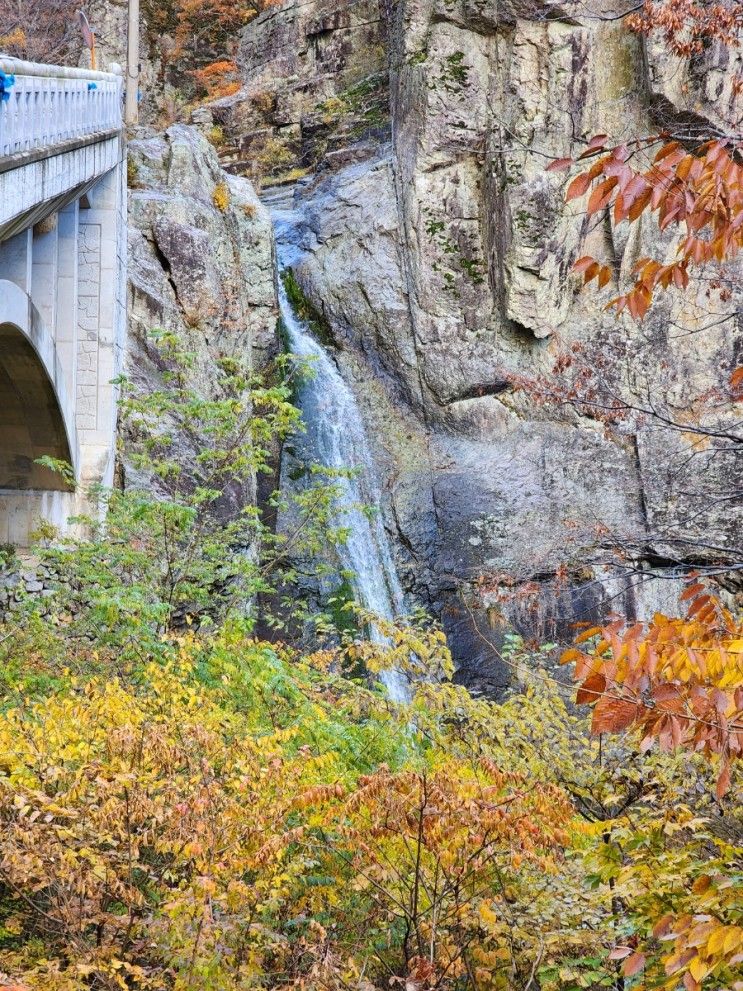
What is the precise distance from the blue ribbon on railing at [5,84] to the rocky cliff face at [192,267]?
6.75 m

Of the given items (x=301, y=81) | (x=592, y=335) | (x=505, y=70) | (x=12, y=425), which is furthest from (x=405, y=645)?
(x=301, y=81)

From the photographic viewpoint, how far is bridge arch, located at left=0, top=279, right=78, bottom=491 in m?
10.6

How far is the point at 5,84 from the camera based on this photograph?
26.0 ft

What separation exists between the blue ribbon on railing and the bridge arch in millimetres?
2197

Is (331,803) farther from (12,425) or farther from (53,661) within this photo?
(12,425)

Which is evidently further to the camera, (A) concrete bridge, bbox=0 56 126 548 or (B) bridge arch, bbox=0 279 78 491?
(B) bridge arch, bbox=0 279 78 491

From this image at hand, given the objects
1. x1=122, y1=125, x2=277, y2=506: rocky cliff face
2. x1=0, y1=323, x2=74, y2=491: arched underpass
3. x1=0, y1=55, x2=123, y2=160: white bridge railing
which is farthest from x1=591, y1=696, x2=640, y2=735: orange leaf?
x1=122, y1=125, x2=277, y2=506: rocky cliff face

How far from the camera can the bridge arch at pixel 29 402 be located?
10.6 metres

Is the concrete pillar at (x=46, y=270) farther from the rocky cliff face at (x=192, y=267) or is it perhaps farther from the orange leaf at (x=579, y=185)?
the orange leaf at (x=579, y=185)

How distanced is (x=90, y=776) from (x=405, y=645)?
2.48 m

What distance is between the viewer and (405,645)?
22.4ft

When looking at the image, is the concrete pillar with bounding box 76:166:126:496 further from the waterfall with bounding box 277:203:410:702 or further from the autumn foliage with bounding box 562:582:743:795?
the autumn foliage with bounding box 562:582:743:795

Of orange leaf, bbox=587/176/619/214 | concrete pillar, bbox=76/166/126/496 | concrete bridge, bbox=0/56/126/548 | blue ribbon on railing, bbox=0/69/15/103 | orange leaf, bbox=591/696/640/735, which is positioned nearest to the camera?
orange leaf, bbox=591/696/640/735

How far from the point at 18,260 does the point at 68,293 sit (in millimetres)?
2835
